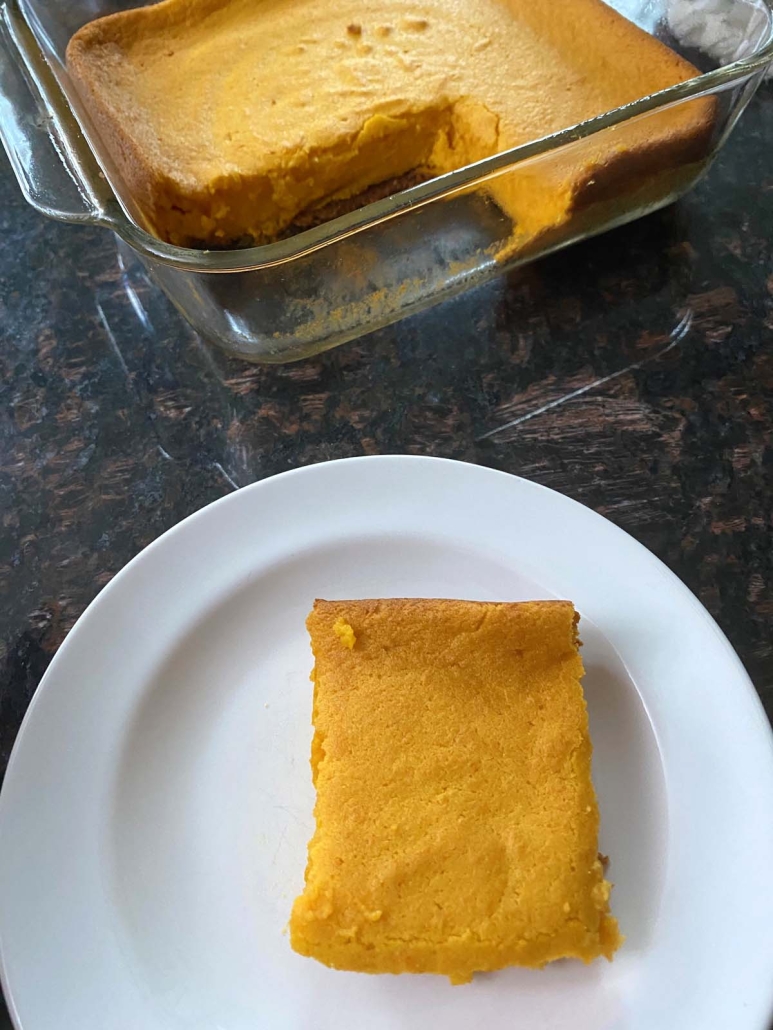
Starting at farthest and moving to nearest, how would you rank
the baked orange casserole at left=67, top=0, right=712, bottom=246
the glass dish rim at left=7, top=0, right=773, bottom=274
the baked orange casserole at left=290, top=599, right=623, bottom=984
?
the baked orange casserole at left=67, top=0, right=712, bottom=246, the glass dish rim at left=7, top=0, right=773, bottom=274, the baked orange casserole at left=290, top=599, right=623, bottom=984

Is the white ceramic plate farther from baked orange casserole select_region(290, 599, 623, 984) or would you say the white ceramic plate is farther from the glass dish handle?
the glass dish handle

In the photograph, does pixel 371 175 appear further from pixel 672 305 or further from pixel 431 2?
pixel 672 305

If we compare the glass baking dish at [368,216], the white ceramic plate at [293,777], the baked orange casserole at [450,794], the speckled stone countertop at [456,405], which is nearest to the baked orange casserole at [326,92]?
the glass baking dish at [368,216]

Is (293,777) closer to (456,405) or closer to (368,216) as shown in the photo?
(456,405)

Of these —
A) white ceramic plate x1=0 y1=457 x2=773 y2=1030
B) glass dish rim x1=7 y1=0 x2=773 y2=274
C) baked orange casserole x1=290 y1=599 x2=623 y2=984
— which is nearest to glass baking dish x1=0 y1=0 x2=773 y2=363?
glass dish rim x1=7 y1=0 x2=773 y2=274

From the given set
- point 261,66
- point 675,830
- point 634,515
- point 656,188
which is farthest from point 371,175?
point 675,830

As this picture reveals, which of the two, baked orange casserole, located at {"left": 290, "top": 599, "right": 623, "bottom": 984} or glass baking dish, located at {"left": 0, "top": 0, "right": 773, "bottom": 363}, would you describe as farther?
glass baking dish, located at {"left": 0, "top": 0, "right": 773, "bottom": 363}

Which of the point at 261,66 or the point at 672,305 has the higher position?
the point at 261,66
